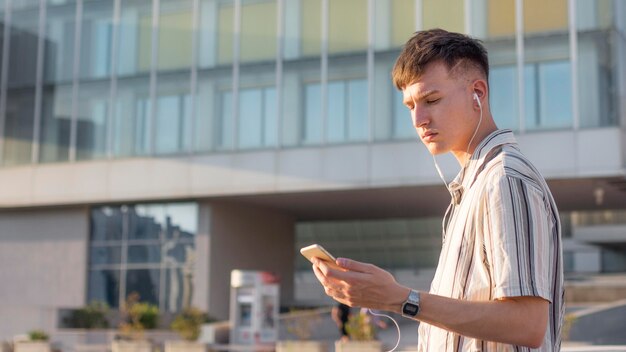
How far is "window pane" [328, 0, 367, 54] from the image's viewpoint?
26922 millimetres

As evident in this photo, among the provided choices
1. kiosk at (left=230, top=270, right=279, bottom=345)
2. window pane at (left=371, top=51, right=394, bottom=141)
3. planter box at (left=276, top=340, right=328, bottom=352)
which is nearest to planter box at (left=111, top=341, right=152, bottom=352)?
kiosk at (left=230, top=270, right=279, bottom=345)

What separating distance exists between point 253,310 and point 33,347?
5.20 meters

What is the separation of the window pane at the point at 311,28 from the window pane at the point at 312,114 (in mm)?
998

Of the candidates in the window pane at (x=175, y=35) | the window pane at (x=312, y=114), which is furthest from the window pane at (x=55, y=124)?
the window pane at (x=312, y=114)

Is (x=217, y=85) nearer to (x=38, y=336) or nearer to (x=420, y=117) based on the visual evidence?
(x=38, y=336)

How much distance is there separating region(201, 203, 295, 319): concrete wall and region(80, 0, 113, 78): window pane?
5480 millimetres

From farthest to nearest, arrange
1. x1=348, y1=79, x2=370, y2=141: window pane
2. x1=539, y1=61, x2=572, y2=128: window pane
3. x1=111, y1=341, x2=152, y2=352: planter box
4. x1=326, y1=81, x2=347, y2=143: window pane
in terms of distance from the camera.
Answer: x1=326, y1=81, x2=347, y2=143: window pane, x1=348, y1=79, x2=370, y2=141: window pane, x1=539, y1=61, x2=572, y2=128: window pane, x1=111, y1=341, x2=152, y2=352: planter box

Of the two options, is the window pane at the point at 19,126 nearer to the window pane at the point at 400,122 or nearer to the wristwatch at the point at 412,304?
the window pane at the point at 400,122

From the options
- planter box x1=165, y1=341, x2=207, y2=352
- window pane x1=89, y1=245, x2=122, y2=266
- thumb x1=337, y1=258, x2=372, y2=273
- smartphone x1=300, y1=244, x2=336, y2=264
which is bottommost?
planter box x1=165, y1=341, x2=207, y2=352

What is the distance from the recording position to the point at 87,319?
1101 inches

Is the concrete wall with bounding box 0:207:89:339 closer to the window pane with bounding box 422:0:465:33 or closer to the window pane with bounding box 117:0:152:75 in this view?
the window pane with bounding box 117:0:152:75

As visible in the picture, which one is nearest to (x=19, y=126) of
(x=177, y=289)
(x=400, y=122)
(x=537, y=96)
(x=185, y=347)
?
(x=177, y=289)

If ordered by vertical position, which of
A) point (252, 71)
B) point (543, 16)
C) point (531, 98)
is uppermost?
point (543, 16)

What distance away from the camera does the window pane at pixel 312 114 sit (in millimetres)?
27188
